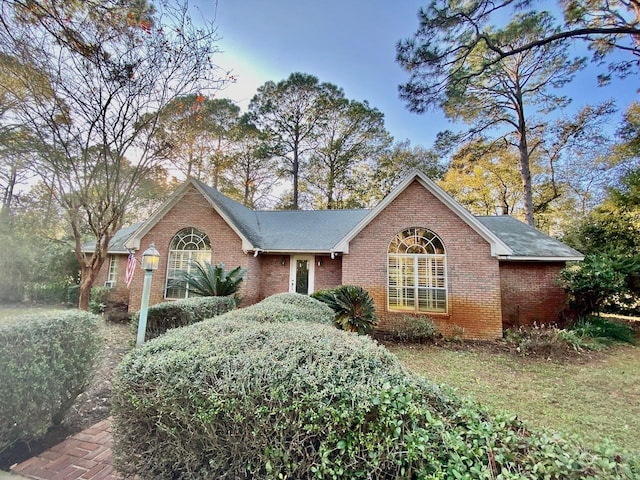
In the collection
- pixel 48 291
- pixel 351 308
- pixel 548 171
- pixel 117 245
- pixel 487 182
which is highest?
pixel 548 171

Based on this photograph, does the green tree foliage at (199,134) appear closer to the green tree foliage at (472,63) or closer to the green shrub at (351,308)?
the green shrub at (351,308)

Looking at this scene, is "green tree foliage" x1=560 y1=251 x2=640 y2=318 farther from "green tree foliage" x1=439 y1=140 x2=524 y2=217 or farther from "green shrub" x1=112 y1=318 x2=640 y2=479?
"green tree foliage" x1=439 y1=140 x2=524 y2=217

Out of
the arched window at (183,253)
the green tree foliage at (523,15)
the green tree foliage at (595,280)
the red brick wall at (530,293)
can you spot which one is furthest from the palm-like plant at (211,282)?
the green tree foliage at (595,280)

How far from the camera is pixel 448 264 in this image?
978 cm

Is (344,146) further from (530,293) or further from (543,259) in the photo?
(530,293)

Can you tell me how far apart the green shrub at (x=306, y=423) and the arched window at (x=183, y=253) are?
32.4 feet

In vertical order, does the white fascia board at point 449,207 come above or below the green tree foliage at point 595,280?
above

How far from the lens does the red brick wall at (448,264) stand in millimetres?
9367

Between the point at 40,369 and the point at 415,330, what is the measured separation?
330 inches

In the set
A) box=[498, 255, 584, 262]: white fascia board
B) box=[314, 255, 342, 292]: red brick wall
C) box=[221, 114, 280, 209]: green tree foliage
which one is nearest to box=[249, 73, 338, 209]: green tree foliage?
box=[221, 114, 280, 209]: green tree foliage

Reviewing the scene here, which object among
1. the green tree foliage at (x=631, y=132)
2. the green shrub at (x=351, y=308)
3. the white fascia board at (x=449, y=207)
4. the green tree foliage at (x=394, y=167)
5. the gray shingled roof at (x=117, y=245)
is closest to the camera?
the green shrub at (x=351, y=308)

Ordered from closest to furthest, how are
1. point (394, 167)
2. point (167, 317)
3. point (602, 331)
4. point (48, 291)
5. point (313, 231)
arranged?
point (167, 317) < point (602, 331) < point (313, 231) < point (48, 291) < point (394, 167)

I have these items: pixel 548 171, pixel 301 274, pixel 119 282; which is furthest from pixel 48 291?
pixel 548 171

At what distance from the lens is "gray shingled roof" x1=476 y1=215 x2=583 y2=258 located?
10.1 m
